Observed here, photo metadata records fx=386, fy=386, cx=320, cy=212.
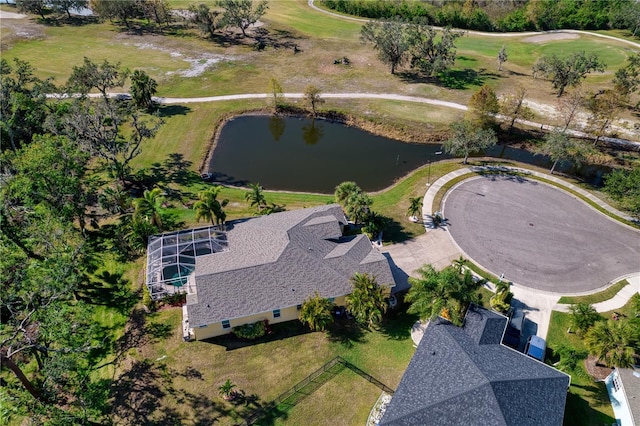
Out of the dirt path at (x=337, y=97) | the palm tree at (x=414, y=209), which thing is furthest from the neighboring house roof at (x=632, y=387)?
the dirt path at (x=337, y=97)

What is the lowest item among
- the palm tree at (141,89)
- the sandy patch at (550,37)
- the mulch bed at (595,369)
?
the mulch bed at (595,369)

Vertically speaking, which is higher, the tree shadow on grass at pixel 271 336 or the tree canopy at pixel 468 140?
the tree canopy at pixel 468 140

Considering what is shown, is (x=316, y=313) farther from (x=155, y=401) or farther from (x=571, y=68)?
(x=571, y=68)

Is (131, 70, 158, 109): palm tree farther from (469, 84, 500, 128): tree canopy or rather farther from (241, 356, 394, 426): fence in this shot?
(241, 356, 394, 426): fence

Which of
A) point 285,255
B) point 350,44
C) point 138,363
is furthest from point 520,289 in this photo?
point 350,44

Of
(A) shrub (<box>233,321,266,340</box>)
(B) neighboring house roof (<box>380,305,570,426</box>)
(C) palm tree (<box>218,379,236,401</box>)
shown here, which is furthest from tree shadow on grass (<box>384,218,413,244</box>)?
(C) palm tree (<box>218,379,236,401</box>)

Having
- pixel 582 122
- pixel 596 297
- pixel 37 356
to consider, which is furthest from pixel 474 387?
pixel 582 122

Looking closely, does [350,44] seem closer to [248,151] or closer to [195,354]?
[248,151]

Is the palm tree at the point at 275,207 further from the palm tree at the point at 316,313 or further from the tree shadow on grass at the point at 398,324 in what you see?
the tree shadow on grass at the point at 398,324
